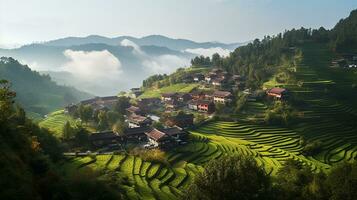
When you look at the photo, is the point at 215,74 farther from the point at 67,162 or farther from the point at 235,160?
the point at 235,160

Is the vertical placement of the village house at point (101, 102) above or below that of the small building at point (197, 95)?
below

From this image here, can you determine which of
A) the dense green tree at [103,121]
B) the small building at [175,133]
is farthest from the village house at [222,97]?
the dense green tree at [103,121]

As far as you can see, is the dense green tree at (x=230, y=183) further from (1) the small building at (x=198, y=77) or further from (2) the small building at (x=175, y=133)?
(1) the small building at (x=198, y=77)

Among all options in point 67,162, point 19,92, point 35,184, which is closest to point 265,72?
point 67,162

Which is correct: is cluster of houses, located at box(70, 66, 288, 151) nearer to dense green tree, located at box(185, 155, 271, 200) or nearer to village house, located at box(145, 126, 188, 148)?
village house, located at box(145, 126, 188, 148)

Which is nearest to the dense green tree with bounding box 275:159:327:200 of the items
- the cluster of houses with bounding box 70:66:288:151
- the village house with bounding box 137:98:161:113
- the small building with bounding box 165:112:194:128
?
the cluster of houses with bounding box 70:66:288:151

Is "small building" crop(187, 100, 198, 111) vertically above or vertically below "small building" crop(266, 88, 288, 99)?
below

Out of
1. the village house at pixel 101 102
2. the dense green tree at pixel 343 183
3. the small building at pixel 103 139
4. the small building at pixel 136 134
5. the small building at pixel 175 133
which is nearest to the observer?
the dense green tree at pixel 343 183
